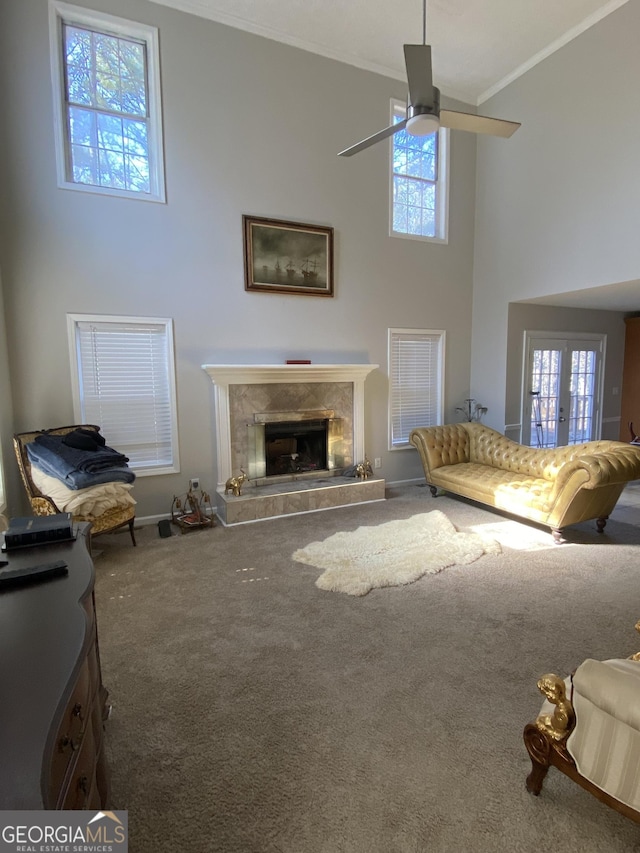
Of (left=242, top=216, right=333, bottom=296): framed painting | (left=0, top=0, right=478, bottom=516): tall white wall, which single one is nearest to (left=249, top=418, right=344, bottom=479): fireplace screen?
(left=0, top=0, right=478, bottom=516): tall white wall

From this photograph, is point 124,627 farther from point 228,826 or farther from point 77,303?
point 77,303

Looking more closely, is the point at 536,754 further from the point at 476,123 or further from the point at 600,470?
the point at 476,123

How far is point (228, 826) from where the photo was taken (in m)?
1.50

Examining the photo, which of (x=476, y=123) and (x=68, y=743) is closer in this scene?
(x=68, y=743)

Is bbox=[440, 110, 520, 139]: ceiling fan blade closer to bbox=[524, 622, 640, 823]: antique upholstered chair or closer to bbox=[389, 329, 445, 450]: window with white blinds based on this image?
bbox=[389, 329, 445, 450]: window with white blinds

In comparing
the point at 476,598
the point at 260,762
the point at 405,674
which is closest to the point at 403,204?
the point at 476,598

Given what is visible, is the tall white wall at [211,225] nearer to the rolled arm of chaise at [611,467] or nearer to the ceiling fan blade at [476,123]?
the ceiling fan blade at [476,123]

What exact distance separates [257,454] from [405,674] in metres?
3.30

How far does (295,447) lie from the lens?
5520 millimetres

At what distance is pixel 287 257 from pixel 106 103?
2230mm

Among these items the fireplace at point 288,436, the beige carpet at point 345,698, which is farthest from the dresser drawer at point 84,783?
the fireplace at point 288,436

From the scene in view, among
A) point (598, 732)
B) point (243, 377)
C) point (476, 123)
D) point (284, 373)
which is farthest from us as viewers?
point (284, 373)

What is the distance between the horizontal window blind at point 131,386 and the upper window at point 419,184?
11.3 feet

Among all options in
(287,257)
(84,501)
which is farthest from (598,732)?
(287,257)
